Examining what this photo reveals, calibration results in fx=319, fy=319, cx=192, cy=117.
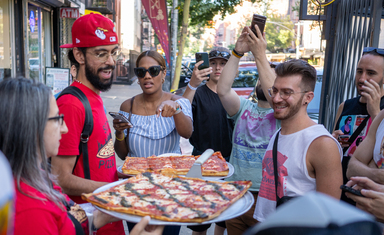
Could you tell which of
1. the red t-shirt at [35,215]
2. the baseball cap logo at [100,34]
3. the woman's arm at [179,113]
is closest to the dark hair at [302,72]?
the woman's arm at [179,113]

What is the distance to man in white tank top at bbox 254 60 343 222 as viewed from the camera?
2.18 meters

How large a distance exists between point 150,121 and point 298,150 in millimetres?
1577

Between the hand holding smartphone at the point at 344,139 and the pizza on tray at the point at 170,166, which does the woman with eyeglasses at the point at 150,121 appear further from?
the hand holding smartphone at the point at 344,139

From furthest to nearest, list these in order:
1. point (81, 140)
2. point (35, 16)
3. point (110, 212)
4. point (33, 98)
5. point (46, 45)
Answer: point (46, 45)
point (35, 16)
point (81, 140)
point (110, 212)
point (33, 98)

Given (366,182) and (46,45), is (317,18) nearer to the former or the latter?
(366,182)

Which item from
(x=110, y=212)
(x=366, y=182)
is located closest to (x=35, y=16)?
(x=110, y=212)

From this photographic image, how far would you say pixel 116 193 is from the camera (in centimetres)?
212

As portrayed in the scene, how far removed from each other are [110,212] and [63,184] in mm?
496

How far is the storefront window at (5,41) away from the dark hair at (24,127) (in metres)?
7.70

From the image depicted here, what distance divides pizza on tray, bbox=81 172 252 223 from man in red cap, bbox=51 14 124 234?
0.73 ft

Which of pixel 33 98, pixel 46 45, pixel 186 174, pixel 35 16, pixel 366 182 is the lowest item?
pixel 186 174

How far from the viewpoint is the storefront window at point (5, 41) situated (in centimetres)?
805

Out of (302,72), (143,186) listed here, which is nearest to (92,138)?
(143,186)

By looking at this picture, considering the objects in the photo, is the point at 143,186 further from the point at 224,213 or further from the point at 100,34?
the point at 100,34
